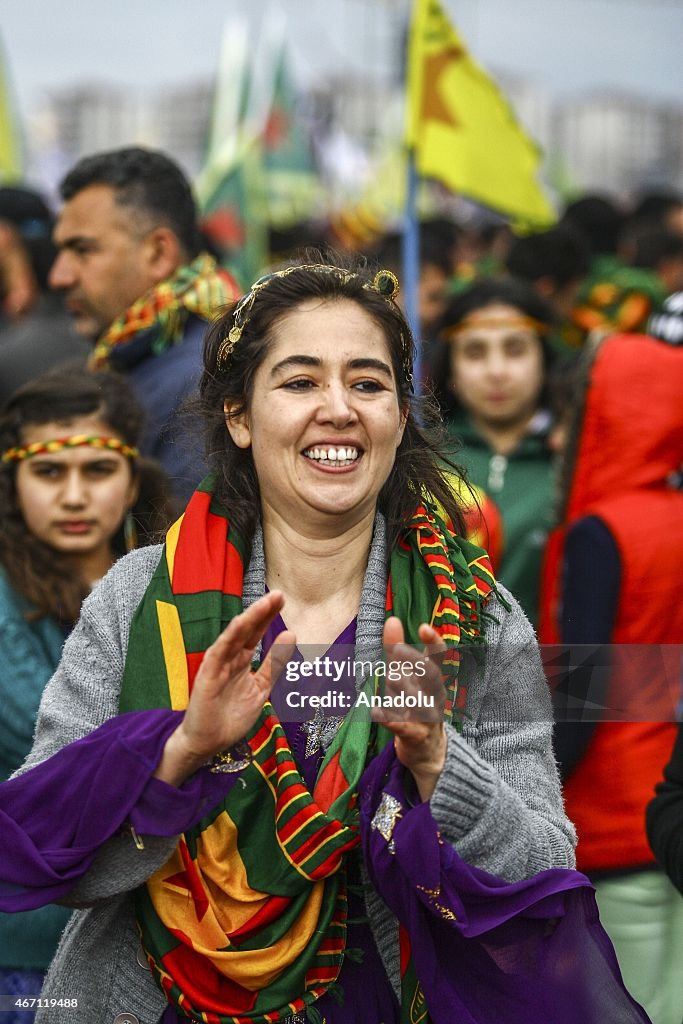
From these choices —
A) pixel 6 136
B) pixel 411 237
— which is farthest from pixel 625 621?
pixel 6 136

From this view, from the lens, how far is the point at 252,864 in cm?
209

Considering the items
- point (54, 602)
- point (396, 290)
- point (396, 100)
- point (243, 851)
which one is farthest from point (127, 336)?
point (396, 100)

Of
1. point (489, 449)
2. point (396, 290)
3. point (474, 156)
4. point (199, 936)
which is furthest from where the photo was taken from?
point (474, 156)

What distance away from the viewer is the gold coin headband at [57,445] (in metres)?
3.21

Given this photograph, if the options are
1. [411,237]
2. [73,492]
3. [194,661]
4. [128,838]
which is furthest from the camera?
[411,237]

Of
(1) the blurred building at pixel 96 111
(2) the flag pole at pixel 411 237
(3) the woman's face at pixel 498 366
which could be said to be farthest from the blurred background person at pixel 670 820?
(1) the blurred building at pixel 96 111

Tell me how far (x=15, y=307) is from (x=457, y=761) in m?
5.97

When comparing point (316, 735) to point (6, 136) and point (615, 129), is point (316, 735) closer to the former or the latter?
point (6, 136)

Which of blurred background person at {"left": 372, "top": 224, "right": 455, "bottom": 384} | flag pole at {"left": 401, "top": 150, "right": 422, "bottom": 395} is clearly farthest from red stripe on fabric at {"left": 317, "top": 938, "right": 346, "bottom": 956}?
blurred background person at {"left": 372, "top": 224, "right": 455, "bottom": 384}

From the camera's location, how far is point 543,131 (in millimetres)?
50875

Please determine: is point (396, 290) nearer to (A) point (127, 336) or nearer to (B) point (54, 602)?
(B) point (54, 602)

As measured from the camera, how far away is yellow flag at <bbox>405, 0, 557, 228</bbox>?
5988mm

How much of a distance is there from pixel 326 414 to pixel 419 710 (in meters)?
0.57

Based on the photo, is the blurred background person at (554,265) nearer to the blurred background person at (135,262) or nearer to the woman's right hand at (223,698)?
the blurred background person at (135,262)
